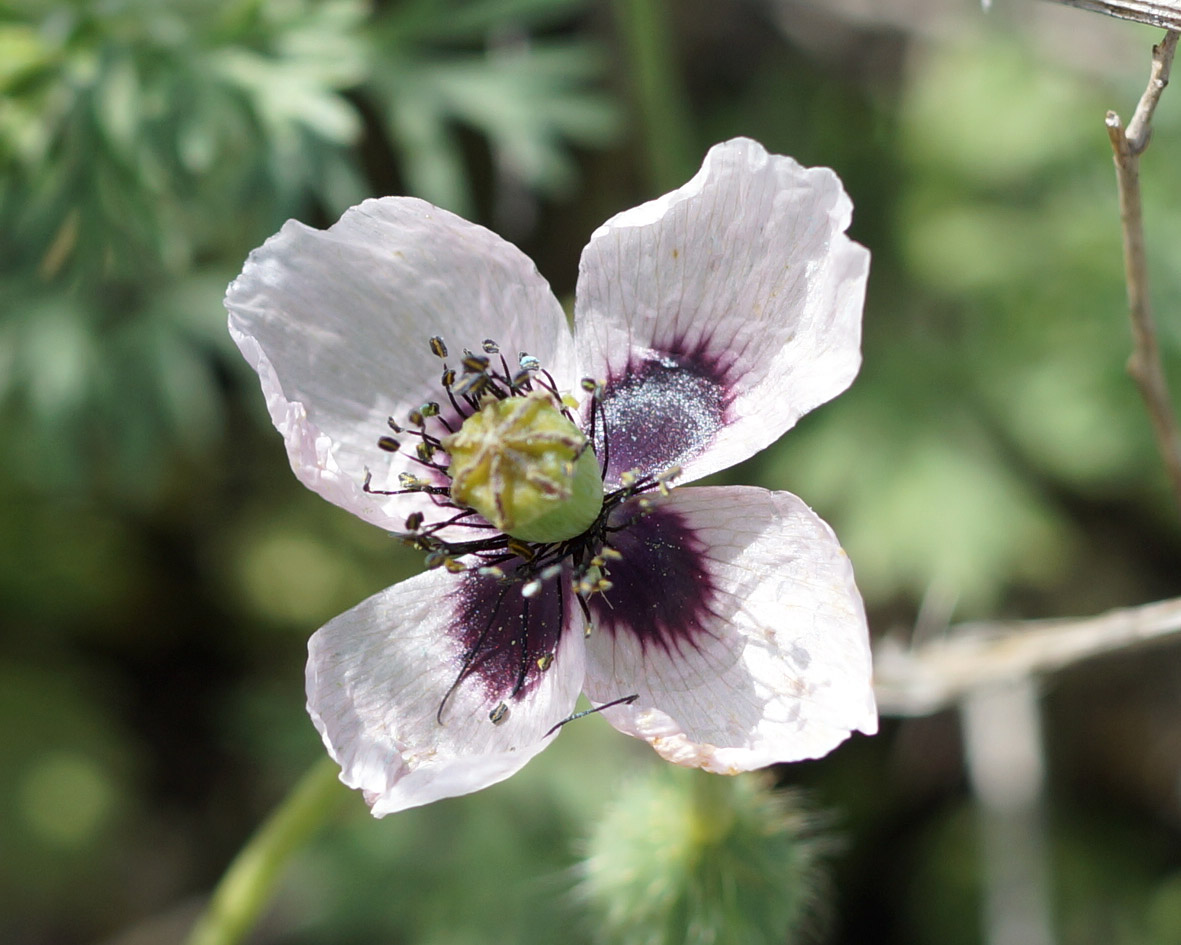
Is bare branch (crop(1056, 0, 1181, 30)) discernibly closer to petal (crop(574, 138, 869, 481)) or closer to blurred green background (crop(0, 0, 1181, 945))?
petal (crop(574, 138, 869, 481))

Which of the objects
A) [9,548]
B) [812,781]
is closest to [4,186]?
[9,548]

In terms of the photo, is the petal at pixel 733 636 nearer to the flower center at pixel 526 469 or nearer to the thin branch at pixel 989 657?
the flower center at pixel 526 469

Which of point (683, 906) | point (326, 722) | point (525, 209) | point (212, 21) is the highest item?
point (212, 21)

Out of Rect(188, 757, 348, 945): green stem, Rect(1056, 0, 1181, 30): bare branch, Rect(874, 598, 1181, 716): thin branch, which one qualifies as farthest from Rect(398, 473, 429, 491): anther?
Rect(1056, 0, 1181, 30): bare branch

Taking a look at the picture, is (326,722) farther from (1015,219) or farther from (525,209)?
(1015,219)

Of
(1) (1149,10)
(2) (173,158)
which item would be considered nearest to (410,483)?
(2) (173,158)

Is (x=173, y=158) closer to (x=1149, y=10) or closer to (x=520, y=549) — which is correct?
(x=520, y=549)

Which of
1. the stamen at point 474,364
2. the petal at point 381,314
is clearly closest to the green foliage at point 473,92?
the petal at point 381,314
